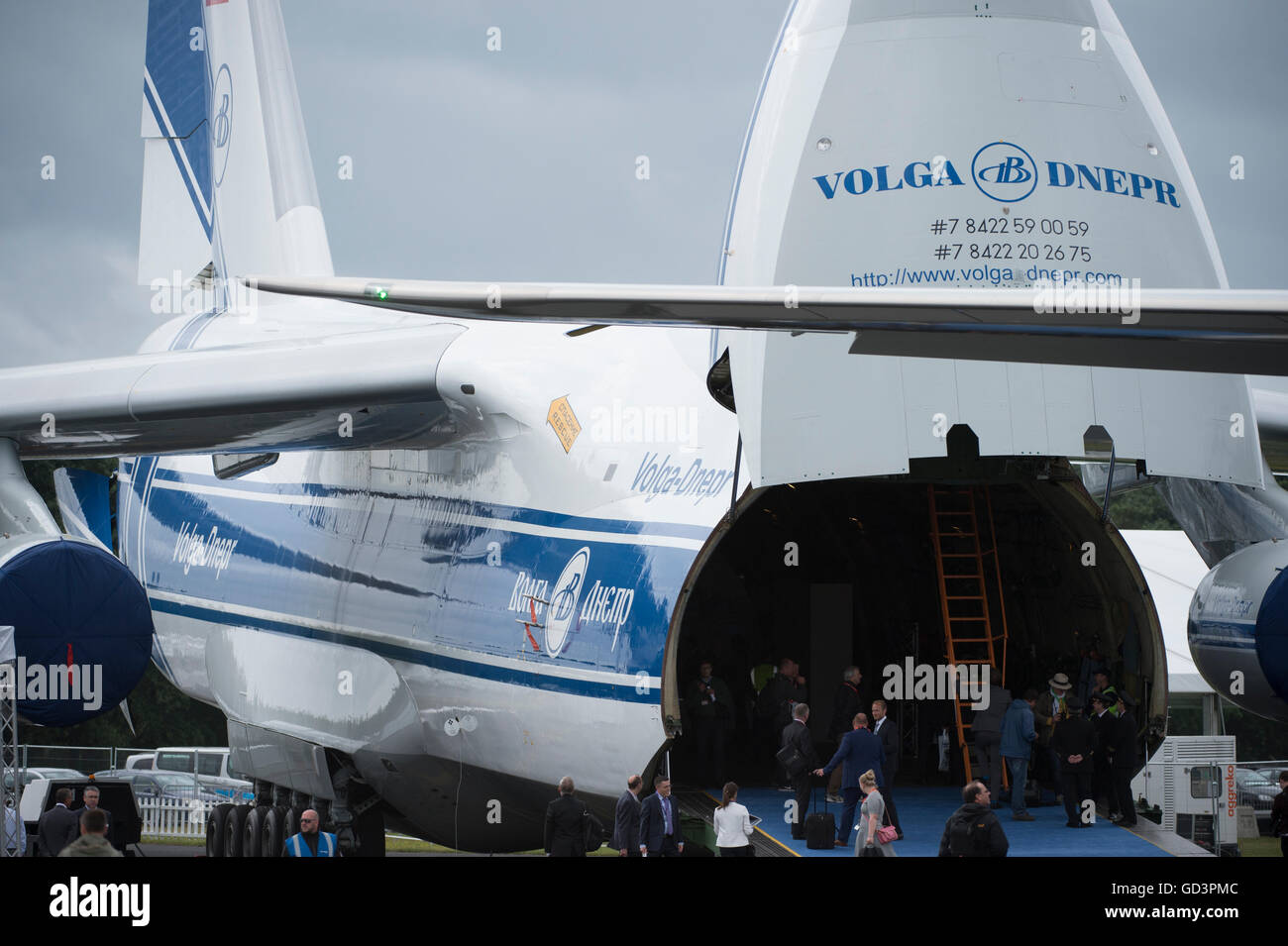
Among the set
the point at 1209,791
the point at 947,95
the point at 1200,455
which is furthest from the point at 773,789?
the point at 1209,791

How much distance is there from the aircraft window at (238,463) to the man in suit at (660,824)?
537 centimetres

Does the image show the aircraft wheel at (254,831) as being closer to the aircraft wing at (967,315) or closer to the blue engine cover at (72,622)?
the blue engine cover at (72,622)

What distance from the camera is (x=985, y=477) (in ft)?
27.2

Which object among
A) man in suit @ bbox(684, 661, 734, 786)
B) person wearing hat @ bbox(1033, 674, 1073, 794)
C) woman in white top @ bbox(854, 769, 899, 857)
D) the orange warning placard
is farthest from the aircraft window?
woman in white top @ bbox(854, 769, 899, 857)

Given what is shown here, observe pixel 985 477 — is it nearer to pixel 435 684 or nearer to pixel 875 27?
pixel 875 27

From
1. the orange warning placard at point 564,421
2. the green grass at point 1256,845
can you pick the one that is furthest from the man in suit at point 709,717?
the green grass at point 1256,845

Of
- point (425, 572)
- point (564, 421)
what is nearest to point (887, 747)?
point (564, 421)

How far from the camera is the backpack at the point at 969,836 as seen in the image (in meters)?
6.80

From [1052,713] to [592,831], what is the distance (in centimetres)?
269

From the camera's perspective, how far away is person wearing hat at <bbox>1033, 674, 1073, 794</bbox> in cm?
883

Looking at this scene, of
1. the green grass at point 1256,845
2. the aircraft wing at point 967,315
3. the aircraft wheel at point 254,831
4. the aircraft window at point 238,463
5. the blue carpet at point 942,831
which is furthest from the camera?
the green grass at point 1256,845

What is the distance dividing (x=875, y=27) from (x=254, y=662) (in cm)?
679

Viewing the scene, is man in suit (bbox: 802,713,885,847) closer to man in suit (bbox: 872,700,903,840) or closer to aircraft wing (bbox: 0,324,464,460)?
man in suit (bbox: 872,700,903,840)
